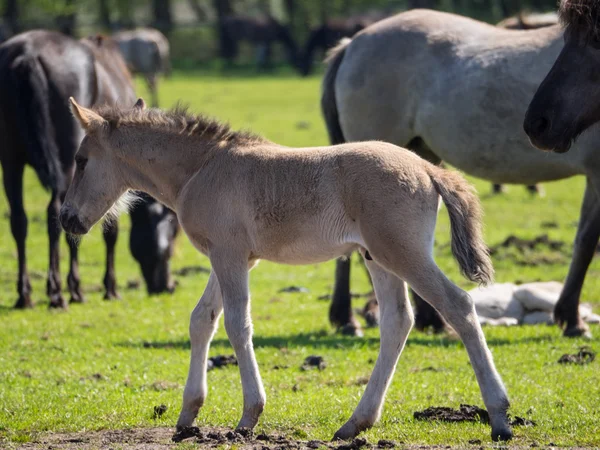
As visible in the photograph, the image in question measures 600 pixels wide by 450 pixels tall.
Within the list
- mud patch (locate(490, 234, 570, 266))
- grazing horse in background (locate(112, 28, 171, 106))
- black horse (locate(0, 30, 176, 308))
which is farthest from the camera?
grazing horse in background (locate(112, 28, 171, 106))

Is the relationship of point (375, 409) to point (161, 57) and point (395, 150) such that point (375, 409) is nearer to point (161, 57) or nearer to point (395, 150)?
point (395, 150)

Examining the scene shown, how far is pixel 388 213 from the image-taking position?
219 inches

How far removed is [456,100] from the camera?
9445 mm

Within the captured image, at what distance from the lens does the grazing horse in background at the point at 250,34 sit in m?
56.7

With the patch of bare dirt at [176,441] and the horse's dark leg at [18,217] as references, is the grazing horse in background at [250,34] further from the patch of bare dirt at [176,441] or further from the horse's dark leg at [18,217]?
the patch of bare dirt at [176,441]

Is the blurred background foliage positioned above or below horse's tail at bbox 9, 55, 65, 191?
below

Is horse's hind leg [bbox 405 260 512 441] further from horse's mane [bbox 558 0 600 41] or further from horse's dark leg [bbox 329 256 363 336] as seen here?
horse's dark leg [bbox 329 256 363 336]

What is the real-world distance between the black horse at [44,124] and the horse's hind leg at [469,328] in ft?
20.4

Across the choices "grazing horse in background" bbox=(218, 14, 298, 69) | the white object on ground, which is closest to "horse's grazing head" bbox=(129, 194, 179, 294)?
the white object on ground

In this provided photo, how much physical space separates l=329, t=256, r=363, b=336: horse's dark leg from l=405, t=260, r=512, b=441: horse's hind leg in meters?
4.09

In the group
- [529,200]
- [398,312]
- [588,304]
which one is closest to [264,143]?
[398,312]

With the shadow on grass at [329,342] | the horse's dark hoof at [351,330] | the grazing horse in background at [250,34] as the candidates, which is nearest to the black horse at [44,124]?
the shadow on grass at [329,342]

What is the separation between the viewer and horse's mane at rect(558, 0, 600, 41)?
607 centimetres

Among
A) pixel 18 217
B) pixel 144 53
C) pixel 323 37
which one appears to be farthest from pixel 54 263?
pixel 323 37
